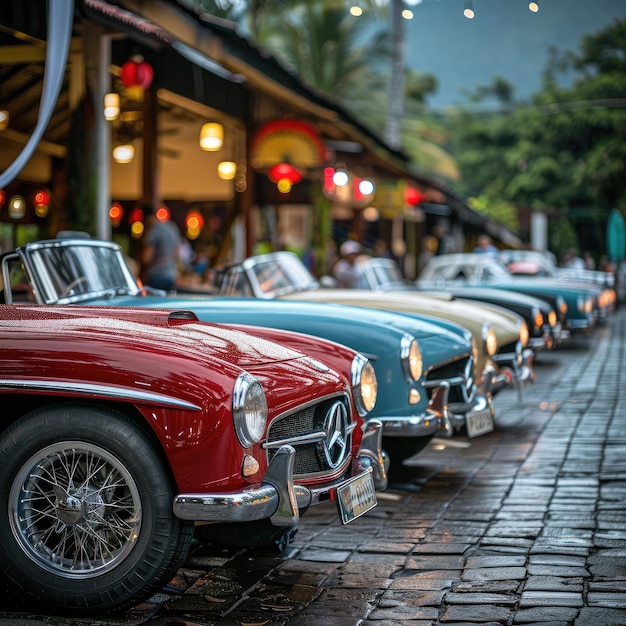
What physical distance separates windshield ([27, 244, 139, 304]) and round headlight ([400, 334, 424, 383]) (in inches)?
74.2

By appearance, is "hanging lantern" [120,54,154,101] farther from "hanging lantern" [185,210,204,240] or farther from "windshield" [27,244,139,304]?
"hanging lantern" [185,210,204,240]

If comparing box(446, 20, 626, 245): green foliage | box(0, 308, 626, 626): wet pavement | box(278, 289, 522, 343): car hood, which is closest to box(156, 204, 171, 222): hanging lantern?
box(278, 289, 522, 343): car hood

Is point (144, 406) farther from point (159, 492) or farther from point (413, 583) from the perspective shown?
point (413, 583)

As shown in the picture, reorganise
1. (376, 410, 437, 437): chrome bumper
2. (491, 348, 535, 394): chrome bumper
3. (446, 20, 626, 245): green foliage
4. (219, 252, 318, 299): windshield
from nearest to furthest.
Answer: (376, 410, 437, 437): chrome bumper → (219, 252, 318, 299): windshield → (491, 348, 535, 394): chrome bumper → (446, 20, 626, 245): green foliage

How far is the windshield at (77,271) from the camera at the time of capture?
6.10 metres

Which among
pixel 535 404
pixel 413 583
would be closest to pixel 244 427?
pixel 413 583

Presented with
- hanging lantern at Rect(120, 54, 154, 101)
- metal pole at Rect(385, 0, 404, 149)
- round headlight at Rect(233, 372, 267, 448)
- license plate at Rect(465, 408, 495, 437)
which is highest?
metal pole at Rect(385, 0, 404, 149)

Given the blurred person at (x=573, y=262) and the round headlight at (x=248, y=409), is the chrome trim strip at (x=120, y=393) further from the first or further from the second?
the blurred person at (x=573, y=262)

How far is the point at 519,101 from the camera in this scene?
2324 inches

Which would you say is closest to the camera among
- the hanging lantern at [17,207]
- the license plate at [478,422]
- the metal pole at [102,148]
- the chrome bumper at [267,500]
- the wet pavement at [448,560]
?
the chrome bumper at [267,500]

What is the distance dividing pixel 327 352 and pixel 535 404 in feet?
18.4

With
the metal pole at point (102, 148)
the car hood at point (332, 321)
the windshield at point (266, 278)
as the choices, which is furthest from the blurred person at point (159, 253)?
the car hood at point (332, 321)

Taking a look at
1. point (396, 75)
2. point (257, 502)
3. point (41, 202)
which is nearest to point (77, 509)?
point (257, 502)

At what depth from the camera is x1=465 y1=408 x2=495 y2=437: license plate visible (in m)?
6.87
